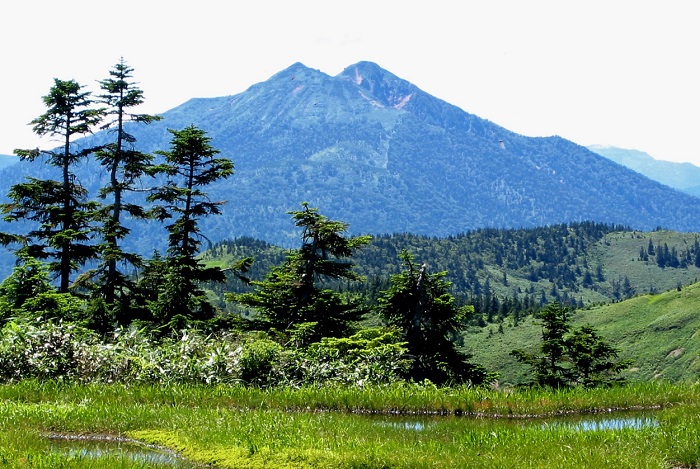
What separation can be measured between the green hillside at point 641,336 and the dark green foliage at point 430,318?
231ft

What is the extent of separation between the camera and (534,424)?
38.2 ft

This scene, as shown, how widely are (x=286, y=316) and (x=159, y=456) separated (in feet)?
52.9

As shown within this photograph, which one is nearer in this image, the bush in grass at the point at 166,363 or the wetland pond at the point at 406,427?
the wetland pond at the point at 406,427

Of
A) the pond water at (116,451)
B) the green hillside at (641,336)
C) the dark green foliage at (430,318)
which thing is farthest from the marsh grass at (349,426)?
the green hillside at (641,336)

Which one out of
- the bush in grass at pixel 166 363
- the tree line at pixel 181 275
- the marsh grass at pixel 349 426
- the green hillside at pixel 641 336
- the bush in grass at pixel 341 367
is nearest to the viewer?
the marsh grass at pixel 349 426

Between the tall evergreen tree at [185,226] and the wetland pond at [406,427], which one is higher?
the tall evergreen tree at [185,226]

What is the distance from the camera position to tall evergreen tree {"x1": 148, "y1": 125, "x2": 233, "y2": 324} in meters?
27.8

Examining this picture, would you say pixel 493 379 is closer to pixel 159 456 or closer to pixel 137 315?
pixel 137 315

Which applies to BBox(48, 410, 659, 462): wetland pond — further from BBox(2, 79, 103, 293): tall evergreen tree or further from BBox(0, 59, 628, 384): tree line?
BBox(2, 79, 103, 293): tall evergreen tree

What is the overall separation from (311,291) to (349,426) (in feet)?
49.3

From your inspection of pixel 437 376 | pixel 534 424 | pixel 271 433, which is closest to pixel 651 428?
pixel 534 424

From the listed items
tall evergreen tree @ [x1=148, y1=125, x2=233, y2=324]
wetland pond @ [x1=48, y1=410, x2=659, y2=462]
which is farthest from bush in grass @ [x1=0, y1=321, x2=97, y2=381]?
tall evergreen tree @ [x1=148, y1=125, x2=233, y2=324]

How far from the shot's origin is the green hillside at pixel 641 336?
102562 mm

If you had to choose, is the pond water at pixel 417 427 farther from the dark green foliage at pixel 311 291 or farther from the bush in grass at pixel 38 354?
the dark green foliage at pixel 311 291
